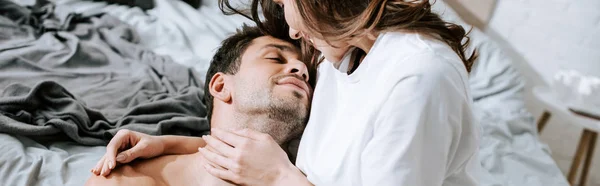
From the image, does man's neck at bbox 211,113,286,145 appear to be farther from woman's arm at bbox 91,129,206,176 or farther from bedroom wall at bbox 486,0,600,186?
bedroom wall at bbox 486,0,600,186

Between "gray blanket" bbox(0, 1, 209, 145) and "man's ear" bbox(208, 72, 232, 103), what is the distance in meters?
0.15

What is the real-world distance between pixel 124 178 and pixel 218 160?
180 mm

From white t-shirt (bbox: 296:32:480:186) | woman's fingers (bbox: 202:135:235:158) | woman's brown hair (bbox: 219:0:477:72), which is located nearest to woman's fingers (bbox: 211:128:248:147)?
woman's fingers (bbox: 202:135:235:158)

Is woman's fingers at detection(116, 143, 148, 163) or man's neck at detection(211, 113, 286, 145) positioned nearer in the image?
woman's fingers at detection(116, 143, 148, 163)

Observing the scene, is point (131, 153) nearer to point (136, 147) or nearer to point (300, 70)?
point (136, 147)

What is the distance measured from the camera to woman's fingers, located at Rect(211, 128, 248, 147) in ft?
3.56

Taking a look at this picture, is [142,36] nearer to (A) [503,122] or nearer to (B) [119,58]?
(B) [119,58]

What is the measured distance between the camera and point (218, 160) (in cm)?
108

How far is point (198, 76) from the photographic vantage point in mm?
1743

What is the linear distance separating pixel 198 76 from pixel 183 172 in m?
0.67

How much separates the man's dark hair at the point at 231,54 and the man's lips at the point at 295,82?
154mm

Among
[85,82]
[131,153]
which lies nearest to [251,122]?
[131,153]

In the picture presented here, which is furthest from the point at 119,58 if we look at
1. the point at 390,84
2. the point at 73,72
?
the point at 390,84

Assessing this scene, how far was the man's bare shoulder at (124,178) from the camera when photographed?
1.01m
